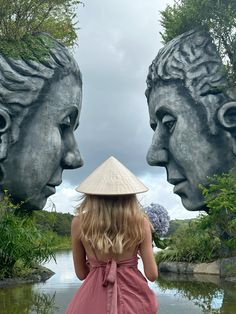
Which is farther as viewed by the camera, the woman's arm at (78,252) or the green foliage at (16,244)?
the green foliage at (16,244)

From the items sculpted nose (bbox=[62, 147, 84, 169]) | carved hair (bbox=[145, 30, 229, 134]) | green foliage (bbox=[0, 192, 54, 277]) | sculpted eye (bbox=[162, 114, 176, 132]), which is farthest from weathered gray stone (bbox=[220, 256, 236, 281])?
sculpted nose (bbox=[62, 147, 84, 169])

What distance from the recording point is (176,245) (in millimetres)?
12453

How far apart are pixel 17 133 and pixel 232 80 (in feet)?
12.9

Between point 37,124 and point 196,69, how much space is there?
→ 9.91ft

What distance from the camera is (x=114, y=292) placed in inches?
119

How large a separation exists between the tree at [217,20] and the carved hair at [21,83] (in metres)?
2.76

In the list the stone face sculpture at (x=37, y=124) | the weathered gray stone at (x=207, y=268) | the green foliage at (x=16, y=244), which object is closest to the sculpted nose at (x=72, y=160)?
the stone face sculpture at (x=37, y=124)

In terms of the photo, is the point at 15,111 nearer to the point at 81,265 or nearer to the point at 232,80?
the point at 232,80

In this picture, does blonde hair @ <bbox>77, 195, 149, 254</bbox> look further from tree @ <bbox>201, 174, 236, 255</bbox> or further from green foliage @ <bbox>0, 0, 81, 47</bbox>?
green foliage @ <bbox>0, 0, 81, 47</bbox>

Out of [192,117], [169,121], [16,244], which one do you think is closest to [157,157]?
[169,121]

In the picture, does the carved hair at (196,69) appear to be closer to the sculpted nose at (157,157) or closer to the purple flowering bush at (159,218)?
the sculpted nose at (157,157)

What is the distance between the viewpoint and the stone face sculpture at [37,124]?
34.7 feet

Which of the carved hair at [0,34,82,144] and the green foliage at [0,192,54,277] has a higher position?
the carved hair at [0,34,82,144]

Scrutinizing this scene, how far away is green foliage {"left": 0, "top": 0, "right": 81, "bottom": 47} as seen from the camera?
11.2 meters
